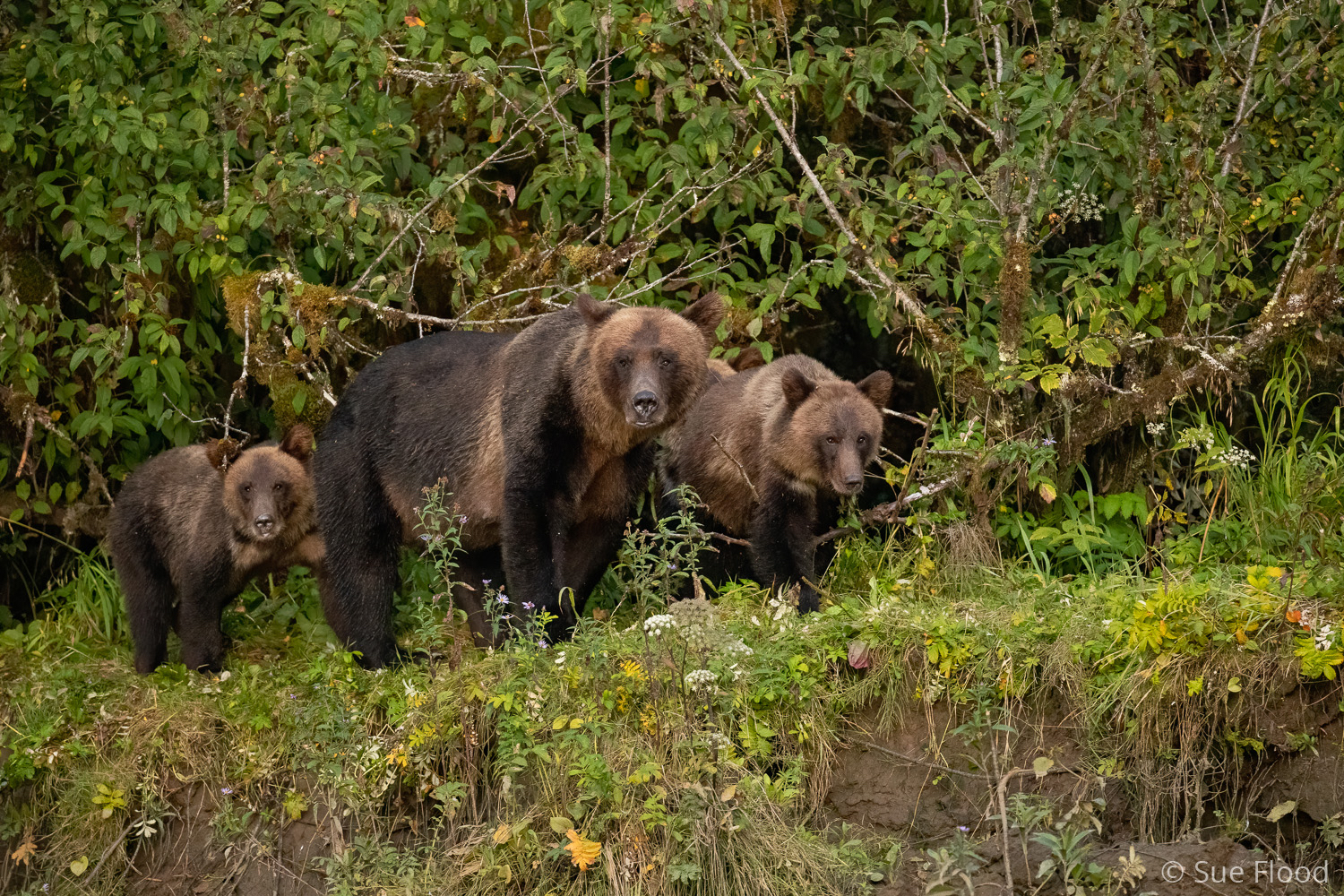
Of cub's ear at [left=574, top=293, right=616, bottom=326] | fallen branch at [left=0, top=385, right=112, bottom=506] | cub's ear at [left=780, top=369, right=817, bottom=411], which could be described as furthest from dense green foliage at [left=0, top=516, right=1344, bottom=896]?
fallen branch at [left=0, top=385, right=112, bottom=506]

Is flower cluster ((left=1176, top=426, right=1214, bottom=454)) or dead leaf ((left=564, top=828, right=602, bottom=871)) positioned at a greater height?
flower cluster ((left=1176, top=426, right=1214, bottom=454))

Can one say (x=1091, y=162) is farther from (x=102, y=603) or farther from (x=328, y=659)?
(x=102, y=603)

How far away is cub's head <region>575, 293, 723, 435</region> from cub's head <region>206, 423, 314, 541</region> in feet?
5.80

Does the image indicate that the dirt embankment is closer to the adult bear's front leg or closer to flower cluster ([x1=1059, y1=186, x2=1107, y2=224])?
the adult bear's front leg

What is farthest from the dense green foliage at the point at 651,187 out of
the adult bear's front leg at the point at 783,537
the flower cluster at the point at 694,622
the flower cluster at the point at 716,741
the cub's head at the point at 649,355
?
the flower cluster at the point at 716,741

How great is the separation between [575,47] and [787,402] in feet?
6.82

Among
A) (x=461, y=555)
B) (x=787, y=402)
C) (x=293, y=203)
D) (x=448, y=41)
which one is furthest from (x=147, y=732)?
(x=448, y=41)

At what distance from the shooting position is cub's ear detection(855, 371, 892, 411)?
22.7 ft

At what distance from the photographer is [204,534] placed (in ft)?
22.4

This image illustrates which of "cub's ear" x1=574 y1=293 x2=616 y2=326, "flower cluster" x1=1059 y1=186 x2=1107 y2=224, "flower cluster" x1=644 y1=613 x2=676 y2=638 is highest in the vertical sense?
"flower cluster" x1=1059 y1=186 x2=1107 y2=224

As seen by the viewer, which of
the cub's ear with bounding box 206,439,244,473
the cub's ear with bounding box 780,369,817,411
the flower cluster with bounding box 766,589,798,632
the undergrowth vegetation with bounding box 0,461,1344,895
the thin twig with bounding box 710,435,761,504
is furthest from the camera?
the cub's ear with bounding box 206,439,244,473

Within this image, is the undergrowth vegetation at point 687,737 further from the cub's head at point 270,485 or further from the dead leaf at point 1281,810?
the cub's head at point 270,485

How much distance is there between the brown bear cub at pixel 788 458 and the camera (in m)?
6.66

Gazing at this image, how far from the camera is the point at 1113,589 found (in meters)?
5.75
